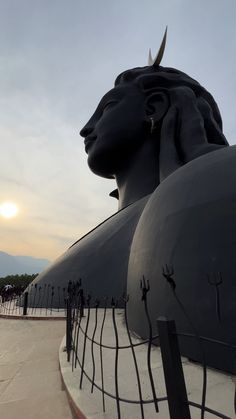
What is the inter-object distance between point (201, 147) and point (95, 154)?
5886mm

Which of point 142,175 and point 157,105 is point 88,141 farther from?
point 157,105

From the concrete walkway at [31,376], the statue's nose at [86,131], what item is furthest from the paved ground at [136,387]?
the statue's nose at [86,131]

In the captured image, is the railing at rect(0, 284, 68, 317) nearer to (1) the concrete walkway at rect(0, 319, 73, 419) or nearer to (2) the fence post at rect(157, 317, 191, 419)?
(1) the concrete walkway at rect(0, 319, 73, 419)

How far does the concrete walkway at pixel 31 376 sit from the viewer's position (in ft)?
12.4

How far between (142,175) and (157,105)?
137 inches

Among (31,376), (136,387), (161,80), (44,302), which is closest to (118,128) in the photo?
(161,80)

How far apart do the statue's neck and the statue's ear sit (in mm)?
1468

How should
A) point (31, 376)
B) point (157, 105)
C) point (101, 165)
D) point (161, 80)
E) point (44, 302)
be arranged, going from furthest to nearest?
point (101, 165) → point (161, 80) → point (157, 105) → point (44, 302) → point (31, 376)

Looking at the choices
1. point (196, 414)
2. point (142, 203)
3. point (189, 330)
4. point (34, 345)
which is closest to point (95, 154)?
point (142, 203)

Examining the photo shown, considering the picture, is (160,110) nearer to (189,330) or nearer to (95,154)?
(95,154)

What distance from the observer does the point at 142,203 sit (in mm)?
14008

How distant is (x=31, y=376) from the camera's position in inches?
200

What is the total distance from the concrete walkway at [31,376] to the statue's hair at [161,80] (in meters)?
12.3

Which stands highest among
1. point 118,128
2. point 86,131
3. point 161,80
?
point 161,80
